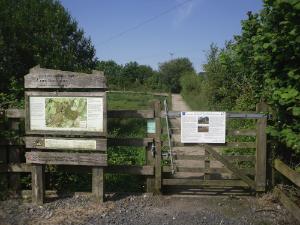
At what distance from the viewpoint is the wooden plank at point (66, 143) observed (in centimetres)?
684

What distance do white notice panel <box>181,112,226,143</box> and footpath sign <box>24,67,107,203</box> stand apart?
1.43 m

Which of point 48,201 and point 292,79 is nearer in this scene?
point 292,79

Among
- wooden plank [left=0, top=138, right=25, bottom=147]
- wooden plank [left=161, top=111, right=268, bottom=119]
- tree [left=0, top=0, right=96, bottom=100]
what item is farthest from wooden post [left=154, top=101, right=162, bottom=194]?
tree [left=0, top=0, right=96, bottom=100]

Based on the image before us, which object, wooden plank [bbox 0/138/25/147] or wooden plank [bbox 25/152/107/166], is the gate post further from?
wooden plank [bbox 0/138/25/147]

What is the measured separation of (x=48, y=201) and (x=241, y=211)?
10.8ft

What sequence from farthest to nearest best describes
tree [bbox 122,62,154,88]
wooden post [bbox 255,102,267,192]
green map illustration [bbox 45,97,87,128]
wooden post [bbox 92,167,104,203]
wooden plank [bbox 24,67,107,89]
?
1. tree [bbox 122,62,154,88]
2. wooden post [bbox 255,102,267,192]
3. wooden post [bbox 92,167,104,203]
4. green map illustration [bbox 45,97,87,128]
5. wooden plank [bbox 24,67,107,89]

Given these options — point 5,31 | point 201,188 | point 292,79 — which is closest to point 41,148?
point 201,188

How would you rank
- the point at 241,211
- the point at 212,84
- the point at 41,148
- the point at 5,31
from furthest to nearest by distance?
the point at 212,84 → the point at 5,31 → the point at 41,148 → the point at 241,211

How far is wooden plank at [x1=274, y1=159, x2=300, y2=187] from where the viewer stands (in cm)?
556

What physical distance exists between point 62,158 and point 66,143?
28 cm

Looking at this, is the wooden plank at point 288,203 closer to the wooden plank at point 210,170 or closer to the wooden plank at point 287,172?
the wooden plank at point 287,172

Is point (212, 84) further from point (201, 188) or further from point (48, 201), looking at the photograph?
point (48, 201)

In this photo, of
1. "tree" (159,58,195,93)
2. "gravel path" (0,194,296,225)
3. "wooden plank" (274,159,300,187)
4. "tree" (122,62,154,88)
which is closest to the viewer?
"wooden plank" (274,159,300,187)

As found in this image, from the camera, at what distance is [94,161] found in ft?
22.6
